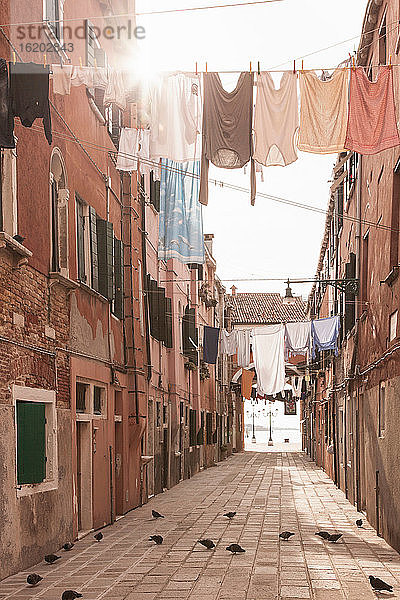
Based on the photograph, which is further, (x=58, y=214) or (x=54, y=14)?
(x=58, y=214)

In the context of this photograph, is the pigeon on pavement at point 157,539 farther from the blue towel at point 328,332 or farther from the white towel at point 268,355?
the white towel at point 268,355

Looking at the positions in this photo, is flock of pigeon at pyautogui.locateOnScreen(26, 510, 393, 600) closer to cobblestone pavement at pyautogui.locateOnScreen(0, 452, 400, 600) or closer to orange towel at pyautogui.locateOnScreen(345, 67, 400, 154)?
cobblestone pavement at pyautogui.locateOnScreen(0, 452, 400, 600)

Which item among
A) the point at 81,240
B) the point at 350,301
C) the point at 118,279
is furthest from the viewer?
the point at 350,301

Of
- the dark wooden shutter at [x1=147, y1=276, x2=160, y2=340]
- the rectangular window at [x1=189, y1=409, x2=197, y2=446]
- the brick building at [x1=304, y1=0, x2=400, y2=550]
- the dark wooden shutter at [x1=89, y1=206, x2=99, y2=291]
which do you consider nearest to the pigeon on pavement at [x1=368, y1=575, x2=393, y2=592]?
the brick building at [x1=304, y1=0, x2=400, y2=550]

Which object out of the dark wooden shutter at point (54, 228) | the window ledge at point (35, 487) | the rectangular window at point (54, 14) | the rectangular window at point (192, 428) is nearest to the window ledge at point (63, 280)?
the dark wooden shutter at point (54, 228)

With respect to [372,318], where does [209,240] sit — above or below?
above

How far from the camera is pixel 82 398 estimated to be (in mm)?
15297

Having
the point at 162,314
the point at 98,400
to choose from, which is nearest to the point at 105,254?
the point at 98,400

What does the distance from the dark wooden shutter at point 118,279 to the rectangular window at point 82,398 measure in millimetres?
2736

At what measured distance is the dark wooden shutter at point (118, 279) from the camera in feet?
57.6

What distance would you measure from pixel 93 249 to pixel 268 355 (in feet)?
63.5

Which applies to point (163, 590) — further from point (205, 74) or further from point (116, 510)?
point (116, 510)

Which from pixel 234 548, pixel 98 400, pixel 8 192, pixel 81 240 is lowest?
pixel 234 548

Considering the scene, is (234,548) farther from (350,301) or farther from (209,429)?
(209,429)
